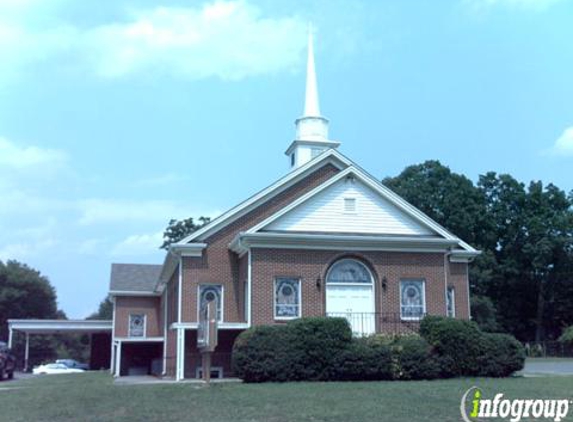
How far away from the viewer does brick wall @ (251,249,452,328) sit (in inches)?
902

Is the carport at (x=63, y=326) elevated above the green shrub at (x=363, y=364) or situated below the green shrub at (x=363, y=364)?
above

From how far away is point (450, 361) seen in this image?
66.0ft

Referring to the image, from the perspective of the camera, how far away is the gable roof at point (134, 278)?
36.9 m

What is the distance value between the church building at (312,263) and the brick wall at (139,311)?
32.6 ft

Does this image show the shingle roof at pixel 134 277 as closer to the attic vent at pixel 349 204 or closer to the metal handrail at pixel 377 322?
the attic vent at pixel 349 204

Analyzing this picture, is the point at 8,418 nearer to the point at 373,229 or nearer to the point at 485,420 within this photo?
the point at 485,420

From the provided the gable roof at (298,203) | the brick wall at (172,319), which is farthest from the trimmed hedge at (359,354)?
the brick wall at (172,319)

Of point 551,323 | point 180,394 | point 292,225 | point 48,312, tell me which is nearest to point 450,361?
point 292,225

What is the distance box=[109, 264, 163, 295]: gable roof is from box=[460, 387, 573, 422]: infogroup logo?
993 inches

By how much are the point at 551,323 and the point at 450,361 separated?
4347 centimetres

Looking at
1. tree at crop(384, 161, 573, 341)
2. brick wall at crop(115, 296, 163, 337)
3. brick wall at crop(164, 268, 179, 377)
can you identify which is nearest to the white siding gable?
brick wall at crop(164, 268, 179, 377)

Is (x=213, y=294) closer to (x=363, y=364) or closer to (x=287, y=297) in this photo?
(x=287, y=297)

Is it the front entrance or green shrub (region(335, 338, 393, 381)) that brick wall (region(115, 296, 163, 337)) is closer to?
the front entrance

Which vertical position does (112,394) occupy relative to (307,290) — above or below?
below
